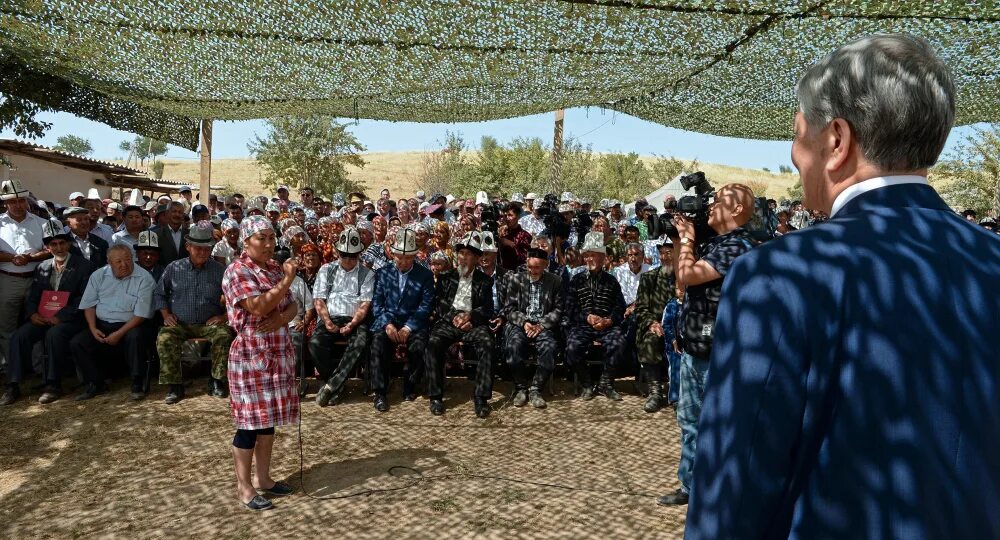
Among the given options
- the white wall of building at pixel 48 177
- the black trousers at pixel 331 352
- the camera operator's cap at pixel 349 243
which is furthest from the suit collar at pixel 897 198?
the white wall of building at pixel 48 177

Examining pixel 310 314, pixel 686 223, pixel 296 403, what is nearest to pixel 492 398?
pixel 310 314

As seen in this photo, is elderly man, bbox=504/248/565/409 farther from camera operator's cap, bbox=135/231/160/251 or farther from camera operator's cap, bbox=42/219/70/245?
camera operator's cap, bbox=42/219/70/245

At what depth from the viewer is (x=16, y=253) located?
6488mm

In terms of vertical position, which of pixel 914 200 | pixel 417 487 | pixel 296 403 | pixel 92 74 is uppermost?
pixel 92 74

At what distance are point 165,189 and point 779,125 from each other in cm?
2445

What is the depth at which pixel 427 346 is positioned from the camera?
591cm

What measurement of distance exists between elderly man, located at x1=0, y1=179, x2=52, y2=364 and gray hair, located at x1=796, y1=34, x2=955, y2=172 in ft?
24.2

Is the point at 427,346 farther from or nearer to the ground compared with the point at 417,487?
farther from the ground

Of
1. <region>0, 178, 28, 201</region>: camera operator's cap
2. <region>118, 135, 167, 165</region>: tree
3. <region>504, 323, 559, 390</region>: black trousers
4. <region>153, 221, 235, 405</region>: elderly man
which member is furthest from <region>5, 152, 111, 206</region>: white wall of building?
<region>118, 135, 167, 165</region>: tree

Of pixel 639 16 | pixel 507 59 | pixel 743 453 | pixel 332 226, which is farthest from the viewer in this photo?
Answer: pixel 332 226

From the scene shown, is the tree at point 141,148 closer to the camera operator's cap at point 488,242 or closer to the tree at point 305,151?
the tree at point 305,151

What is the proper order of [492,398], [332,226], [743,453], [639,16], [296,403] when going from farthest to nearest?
[332,226] → [492,398] → [639,16] → [296,403] → [743,453]

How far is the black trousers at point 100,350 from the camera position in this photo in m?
5.89

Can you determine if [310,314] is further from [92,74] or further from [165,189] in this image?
[165,189]
